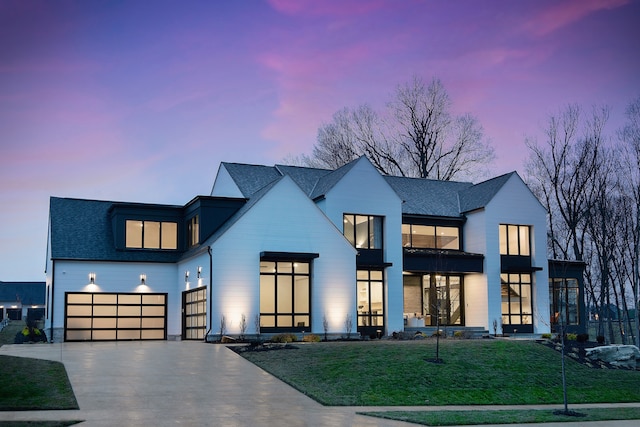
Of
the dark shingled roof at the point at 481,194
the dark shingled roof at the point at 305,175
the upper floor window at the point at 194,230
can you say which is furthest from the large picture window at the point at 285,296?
the dark shingled roof at the point at 481,194

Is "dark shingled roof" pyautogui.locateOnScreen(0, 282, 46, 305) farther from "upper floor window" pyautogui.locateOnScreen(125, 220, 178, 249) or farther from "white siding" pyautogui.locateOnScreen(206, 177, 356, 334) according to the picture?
"white siding" pyautogui.locateOnScreen(206, 177, 356, 334)

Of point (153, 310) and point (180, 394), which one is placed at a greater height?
point (153, 310)

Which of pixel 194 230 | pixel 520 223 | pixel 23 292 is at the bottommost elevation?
pixel 23 292

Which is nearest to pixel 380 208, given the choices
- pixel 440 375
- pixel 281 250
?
pixel 281 250

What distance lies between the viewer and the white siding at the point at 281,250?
3148cm

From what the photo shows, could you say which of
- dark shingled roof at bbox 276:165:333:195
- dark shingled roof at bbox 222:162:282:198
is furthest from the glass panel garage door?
dark shingled roof at bbox 276:165:333:195

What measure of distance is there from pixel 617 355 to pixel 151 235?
2251cm

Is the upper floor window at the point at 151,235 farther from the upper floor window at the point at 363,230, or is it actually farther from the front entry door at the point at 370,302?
the front entry door at the point at 370,302

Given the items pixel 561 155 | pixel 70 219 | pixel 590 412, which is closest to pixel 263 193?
pixel 70 219

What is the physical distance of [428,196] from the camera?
4288 centimetres

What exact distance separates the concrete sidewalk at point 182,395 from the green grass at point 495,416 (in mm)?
650

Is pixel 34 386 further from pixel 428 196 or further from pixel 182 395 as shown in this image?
pixel 428 196

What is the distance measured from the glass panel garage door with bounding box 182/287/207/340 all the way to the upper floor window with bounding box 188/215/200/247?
2.53 m

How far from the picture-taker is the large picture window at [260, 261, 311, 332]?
3253 cm
